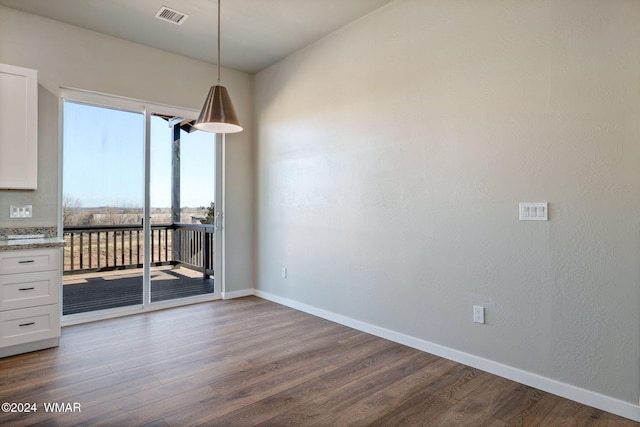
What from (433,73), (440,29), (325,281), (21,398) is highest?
(440,29)

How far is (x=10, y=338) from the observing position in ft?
9.54

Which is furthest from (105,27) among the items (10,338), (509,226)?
(509,226)

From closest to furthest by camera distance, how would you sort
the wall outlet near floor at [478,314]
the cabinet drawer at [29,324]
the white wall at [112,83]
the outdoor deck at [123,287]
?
the wall outlet near floor at [478,314] < the cabinet drawer at [29,324] < the white wall at [112,83] < the outdoor deck at [123,287]

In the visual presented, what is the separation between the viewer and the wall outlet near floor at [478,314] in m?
2.74

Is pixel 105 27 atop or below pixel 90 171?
atop

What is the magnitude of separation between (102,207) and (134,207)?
12.6 inches

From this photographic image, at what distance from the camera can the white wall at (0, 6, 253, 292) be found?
11.5 ft

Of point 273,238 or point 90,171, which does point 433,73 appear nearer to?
point 273,238

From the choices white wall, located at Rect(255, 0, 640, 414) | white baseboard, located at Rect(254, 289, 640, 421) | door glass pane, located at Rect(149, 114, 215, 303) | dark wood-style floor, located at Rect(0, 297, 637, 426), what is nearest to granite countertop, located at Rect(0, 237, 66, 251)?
dark wood-style floor, located at Rect(0, 297, 637, 426)

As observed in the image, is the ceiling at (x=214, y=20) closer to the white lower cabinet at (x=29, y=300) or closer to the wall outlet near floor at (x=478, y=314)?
the white lower cabinet at (x=29, y=300)

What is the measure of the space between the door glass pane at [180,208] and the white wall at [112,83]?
0.90 feet

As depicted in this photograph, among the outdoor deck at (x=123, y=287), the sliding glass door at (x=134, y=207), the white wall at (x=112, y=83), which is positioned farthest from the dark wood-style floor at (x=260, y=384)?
the white wall at (x=112, y=83)

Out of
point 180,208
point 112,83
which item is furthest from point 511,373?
point 112,83

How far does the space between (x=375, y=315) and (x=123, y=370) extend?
7.08ft
